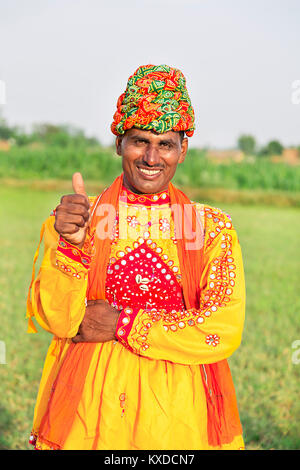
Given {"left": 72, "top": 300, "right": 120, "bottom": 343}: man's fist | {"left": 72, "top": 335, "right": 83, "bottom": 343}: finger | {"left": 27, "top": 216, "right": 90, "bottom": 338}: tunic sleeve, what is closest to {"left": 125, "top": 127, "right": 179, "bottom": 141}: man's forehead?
{"left": 27, "top": 216, "right": 90, "bottom": 338}: tunic sleeve

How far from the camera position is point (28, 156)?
26953mm

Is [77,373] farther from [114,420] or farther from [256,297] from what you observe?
[256,297]

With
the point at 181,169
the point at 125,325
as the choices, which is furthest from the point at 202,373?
the point at 181,169

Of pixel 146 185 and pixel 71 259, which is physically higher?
pixel 146 185

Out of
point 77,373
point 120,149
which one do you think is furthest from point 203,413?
point 120,149

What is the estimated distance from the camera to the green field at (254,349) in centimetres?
439

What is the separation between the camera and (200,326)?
2.11 meters

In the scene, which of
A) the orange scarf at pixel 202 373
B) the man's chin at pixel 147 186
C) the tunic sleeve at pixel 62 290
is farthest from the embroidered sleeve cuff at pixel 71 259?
the man's chin at pixel 147 186

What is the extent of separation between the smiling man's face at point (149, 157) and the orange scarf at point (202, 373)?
0.43ft

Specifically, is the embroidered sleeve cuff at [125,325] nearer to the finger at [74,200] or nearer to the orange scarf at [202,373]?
the orange scarf at [202,373]

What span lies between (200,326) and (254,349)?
13.9 ft

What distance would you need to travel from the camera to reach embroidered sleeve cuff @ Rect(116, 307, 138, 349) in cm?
212

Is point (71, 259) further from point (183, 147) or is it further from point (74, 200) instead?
point (183, 147)

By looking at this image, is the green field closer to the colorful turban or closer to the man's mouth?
the man's mouth
